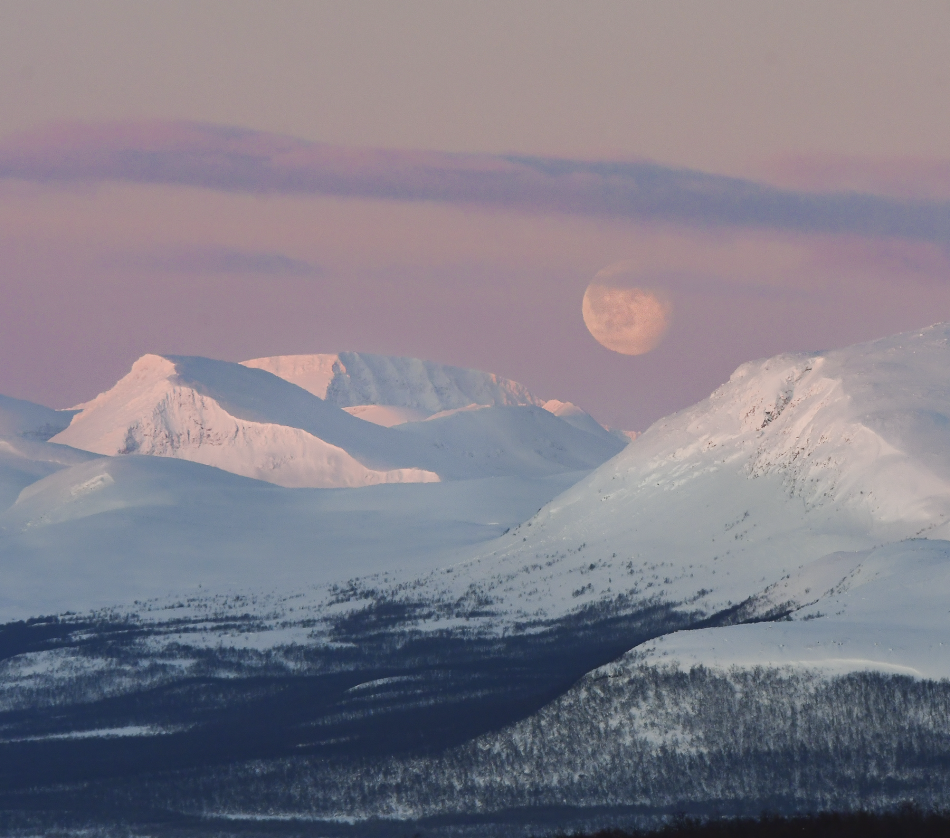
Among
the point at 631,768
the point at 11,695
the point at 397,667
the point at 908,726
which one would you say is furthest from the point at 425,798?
the point at 11,695

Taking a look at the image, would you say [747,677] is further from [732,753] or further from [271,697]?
[271,697]

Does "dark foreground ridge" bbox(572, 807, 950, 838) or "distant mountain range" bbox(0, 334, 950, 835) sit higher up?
"distant mountain range" bbox(0, 334, 950, 835)

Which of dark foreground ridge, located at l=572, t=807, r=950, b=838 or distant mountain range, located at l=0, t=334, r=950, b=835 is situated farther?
distant mountain range, located at l=0, t=334, r=950, b=835

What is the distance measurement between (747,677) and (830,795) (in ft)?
42.3

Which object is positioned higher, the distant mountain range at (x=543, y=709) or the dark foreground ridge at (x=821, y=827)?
the distant mountain range at (x=543, y=709)

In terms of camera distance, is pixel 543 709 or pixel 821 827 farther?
pixel 543 709

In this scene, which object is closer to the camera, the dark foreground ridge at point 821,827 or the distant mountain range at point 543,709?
the dark foreground ridge at point 821,827

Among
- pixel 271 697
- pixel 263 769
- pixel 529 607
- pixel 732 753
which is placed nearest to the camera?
pixel 732 753

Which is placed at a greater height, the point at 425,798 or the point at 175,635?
the point at 175,635

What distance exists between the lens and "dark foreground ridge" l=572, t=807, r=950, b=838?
83.8m

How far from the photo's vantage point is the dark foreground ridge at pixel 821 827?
8375 centimetres

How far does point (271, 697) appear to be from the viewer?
501 feet

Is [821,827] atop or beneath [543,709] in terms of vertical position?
beneath

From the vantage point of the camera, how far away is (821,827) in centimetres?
8581
